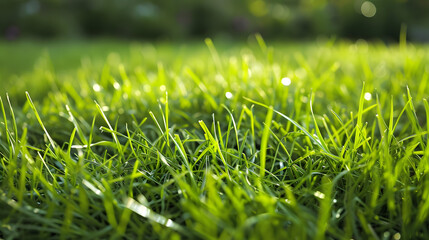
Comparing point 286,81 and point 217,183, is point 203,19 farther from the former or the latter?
point 217,183

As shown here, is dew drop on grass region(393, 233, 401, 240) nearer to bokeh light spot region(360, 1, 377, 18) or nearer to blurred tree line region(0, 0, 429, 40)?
blurred tree line region(0, 0, 429, 40)

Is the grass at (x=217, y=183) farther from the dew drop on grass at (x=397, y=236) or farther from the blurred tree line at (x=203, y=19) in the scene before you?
the blurred tree line at (x=203, y=19)

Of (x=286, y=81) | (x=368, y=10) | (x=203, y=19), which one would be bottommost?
(x=203, y=19)

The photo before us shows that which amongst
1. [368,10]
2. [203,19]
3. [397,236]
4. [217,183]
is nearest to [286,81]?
[217,183]

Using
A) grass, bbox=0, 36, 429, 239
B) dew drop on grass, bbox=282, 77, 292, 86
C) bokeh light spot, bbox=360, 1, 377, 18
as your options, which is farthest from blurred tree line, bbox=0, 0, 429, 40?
grass, bbox=0, 36, 429, 239

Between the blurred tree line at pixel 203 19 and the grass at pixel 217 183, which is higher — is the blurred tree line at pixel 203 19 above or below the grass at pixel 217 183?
below

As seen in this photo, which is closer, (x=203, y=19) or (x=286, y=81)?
(x=286, y=81)

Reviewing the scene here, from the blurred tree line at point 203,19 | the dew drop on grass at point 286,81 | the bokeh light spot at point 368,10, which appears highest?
the dew drop on grass at point 286,81

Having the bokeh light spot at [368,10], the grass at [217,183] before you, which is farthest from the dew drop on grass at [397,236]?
the bokeh light spot at [368,10]

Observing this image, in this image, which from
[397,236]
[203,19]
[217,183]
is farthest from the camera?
[203,19]
